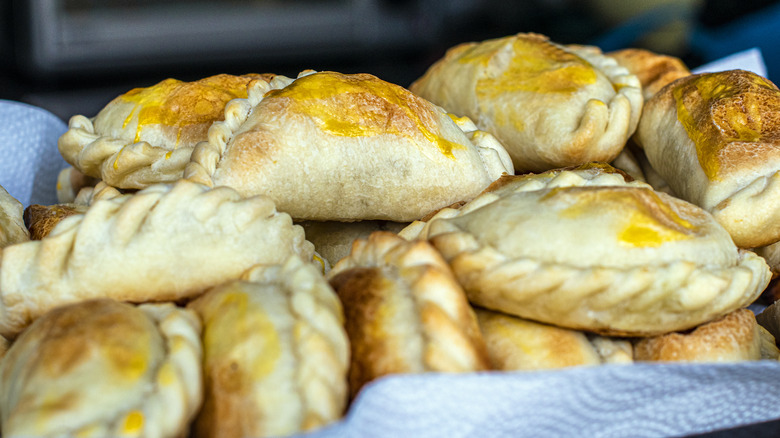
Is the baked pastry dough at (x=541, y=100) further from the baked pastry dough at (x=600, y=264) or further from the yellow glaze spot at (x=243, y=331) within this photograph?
the yellow glaze spot at (x=243, y=331)

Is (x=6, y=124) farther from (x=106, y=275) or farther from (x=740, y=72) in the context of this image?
(x=740, y=72)

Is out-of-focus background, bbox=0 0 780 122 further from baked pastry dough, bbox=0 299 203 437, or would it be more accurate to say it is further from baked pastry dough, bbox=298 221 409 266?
baked pastry dough, bbox=0 299 203 437

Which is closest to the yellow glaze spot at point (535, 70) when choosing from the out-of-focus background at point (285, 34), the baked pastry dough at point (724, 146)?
the baked pastry dough at point (724, 146)

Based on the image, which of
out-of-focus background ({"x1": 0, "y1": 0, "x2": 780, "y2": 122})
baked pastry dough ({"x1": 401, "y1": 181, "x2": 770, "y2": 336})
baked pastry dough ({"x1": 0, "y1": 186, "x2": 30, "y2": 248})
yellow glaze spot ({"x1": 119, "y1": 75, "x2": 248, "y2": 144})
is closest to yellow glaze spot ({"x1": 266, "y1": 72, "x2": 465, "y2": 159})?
yellow glaze spot ({"x1": 119, "y1": 75, "x2": 248, "y2": 144})

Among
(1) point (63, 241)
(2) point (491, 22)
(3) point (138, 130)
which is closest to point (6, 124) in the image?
(3) point (138, 130)

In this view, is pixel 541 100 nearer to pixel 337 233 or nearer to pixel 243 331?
pixel 337 233
